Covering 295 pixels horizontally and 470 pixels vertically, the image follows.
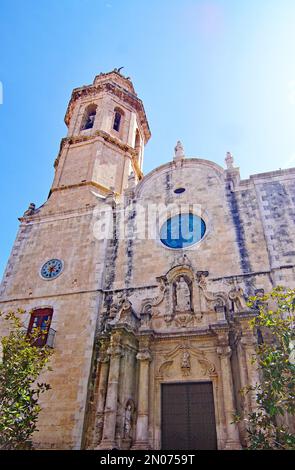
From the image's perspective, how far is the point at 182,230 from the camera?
1503 centimetres

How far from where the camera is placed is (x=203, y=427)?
34.7ft

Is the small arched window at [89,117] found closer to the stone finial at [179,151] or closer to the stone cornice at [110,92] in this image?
the stone cornice at [110,92]

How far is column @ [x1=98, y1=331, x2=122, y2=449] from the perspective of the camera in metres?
10.1

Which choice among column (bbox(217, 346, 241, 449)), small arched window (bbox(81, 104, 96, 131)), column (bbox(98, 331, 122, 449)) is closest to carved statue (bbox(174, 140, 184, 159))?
small arched window (bbox(81, 104, 96, 131))

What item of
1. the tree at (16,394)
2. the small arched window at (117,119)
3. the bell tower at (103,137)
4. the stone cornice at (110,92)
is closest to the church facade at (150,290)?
the bell tower at (103,137)

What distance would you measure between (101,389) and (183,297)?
13.2 ft

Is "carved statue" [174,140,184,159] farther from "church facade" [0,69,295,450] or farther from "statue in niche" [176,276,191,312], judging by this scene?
"statue in niche" [176,276,191,312]

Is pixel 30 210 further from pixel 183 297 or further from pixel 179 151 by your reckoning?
pixel 183 297

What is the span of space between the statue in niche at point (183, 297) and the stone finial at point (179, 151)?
7.31 m

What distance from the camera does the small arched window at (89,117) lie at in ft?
72.4

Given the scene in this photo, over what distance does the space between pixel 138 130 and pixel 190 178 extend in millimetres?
8973

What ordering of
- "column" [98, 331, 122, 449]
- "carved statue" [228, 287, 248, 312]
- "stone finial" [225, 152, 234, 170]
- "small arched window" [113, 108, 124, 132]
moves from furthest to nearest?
"small arched window" [113, 108, 124, 132]
"stone finial" [225, 152, 234, 170]
"carved statue" [228, 287, 248, 312]
"column" [98, 331, 122, 449]
